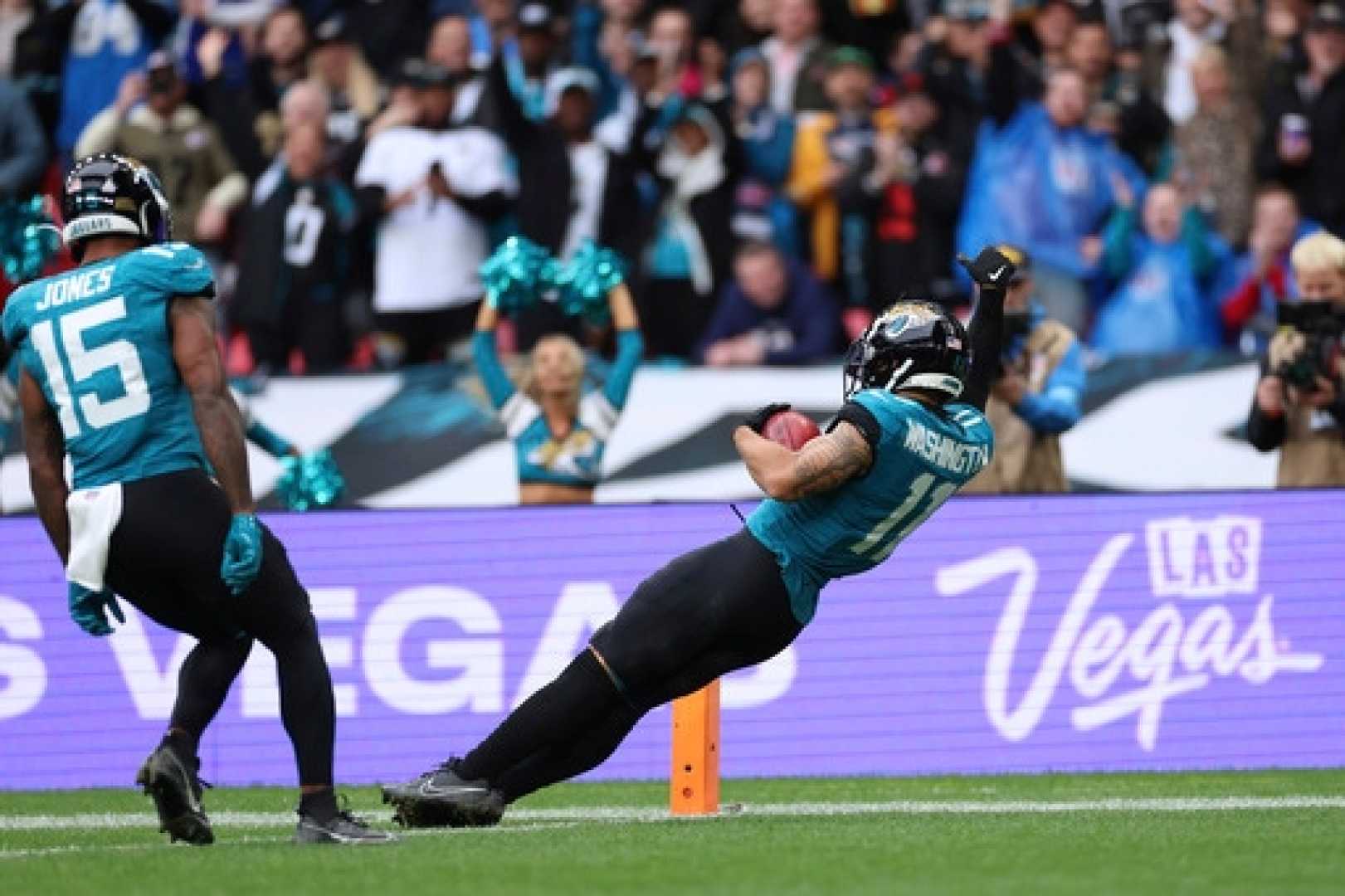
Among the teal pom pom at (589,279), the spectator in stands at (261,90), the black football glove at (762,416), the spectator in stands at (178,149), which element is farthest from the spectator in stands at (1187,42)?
the black football glove at (762,416)

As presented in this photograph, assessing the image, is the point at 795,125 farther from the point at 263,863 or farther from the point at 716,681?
the point at 263,863

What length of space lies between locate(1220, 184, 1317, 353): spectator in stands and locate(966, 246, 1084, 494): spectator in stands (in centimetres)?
249

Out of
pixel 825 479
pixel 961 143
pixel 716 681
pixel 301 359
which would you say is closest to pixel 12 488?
pixel 301 359

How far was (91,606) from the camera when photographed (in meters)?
10.3

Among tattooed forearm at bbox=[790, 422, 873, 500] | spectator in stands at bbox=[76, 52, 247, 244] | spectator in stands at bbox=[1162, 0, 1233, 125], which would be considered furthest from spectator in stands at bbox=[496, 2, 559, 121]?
tattooed forearm at bbox=[790, 422, 873, 500]

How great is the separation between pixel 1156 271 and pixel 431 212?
462cm

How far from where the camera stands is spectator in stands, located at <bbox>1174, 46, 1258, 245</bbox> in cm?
1902

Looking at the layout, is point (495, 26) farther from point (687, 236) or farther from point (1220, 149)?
point (1220, 149)

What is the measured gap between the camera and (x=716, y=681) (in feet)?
38.7

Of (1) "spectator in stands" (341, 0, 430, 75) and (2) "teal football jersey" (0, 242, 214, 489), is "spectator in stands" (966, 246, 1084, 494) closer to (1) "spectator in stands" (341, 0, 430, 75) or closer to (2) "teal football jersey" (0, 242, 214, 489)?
(2) "teal football jersey" (0, 242, 214, 489)

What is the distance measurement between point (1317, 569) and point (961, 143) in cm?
566

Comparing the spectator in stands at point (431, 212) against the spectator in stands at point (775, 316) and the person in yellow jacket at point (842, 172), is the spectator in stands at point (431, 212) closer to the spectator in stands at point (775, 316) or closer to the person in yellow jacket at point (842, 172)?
the spectator in stands at point (775, 316)

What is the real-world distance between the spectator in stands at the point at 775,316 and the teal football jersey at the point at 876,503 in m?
7.57

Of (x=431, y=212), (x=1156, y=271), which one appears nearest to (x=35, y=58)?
(x=431, y=212)
